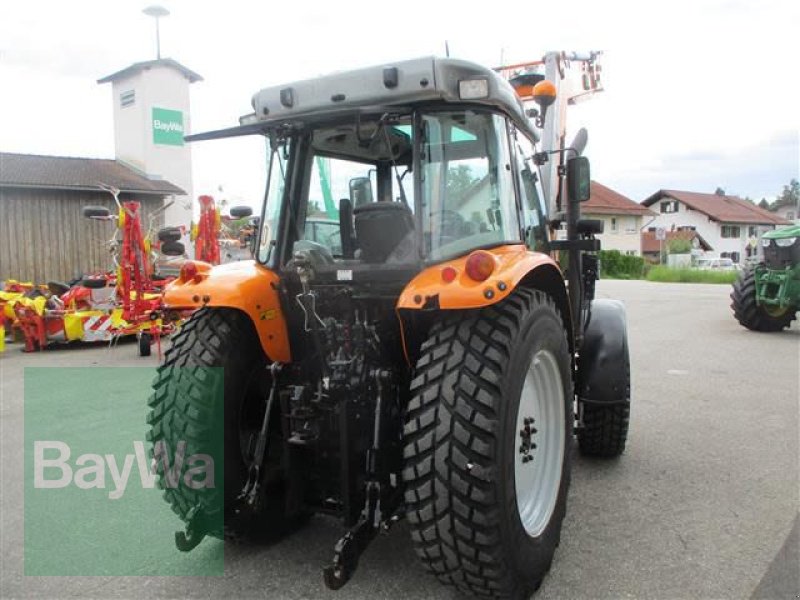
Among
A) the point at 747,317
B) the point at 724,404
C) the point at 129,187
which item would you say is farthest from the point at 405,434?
the point at 129,187

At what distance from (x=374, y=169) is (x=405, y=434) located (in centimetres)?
163

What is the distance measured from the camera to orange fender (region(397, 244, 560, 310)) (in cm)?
234

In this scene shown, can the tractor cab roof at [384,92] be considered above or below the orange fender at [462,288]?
above

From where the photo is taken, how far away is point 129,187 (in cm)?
1895

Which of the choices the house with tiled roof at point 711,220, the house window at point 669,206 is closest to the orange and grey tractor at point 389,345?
the house with tiled roof at point 711,220

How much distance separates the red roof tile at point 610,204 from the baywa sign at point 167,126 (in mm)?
32071

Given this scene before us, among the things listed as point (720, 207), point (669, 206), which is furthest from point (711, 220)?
point (720, 207)

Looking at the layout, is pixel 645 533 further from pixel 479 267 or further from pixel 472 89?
pixel 472 89

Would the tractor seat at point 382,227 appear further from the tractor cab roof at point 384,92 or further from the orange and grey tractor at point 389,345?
the tractor cab roof at point 384,92

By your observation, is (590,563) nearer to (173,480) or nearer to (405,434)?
(405,434)

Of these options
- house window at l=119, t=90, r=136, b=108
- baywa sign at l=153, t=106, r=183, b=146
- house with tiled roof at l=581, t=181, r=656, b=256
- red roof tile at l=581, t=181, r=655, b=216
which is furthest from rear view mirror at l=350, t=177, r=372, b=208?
house with tiled roof at l=581, t=181, r=656, b=256

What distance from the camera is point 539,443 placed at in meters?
3.13

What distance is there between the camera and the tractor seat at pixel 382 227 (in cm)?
290

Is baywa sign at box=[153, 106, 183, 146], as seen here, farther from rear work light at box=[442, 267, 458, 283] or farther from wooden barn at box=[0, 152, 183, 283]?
rear work light at box=[442, 267, 458, 283]
